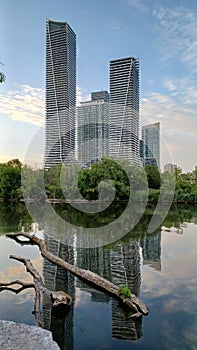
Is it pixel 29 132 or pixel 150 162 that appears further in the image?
pixel 150 162

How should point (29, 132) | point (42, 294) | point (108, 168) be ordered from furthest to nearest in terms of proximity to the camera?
point (108, 168)
point (29, 132)
point (42, 294)

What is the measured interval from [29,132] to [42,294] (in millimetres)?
9214

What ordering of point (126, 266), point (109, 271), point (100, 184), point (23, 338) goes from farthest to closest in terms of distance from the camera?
point (100, 184)
point (126, 266)
point (109, 271)
point (23, 338)

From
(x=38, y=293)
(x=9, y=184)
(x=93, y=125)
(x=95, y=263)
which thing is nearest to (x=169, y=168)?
(x=93, y=125)

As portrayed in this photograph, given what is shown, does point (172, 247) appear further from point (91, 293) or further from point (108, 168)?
point (108, 168)

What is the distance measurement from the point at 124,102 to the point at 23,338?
49.7ft

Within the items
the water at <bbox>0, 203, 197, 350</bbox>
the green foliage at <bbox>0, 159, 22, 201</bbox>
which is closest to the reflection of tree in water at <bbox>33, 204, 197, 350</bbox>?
the water at <bbox>0, 203, 197, 350</bbox>

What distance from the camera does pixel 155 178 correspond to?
27719mm

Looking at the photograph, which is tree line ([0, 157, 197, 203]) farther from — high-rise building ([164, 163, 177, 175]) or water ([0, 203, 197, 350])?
water ([0, 203, 197, 350])

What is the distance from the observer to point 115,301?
4352mm

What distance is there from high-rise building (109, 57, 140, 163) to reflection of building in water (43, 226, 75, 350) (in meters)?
9.90

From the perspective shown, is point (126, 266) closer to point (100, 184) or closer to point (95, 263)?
point (95, 263)

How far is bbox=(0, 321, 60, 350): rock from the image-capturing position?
2650 millimetres

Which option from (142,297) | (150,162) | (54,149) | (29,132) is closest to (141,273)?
(142,297)
